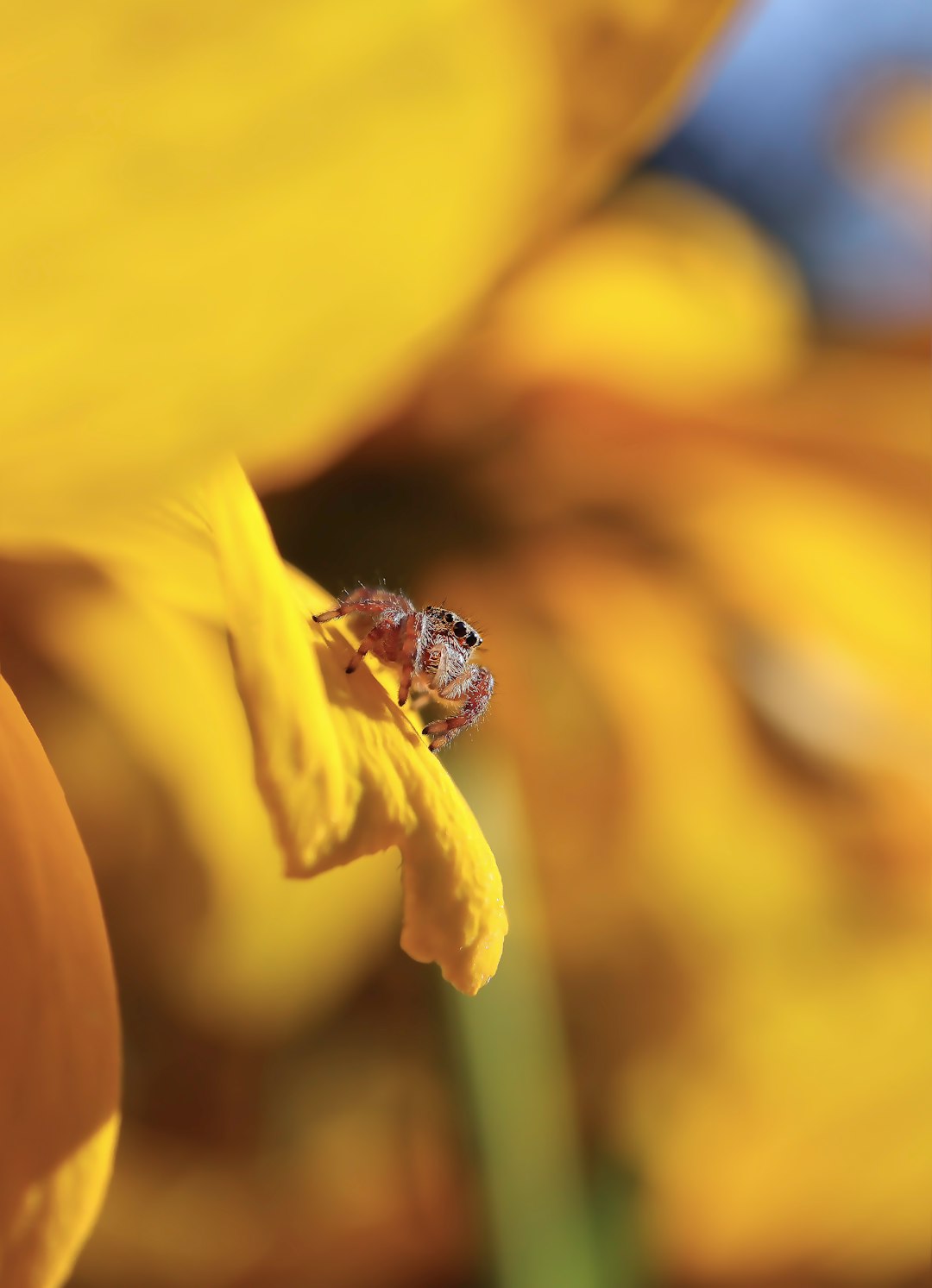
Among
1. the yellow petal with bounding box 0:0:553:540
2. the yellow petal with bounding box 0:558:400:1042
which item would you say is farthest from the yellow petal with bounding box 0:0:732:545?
the yellow petal with bounding box 0:558:400:1042

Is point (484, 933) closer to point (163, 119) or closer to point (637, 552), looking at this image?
point (163, 119)

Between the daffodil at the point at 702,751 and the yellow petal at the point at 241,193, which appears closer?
the yellow petal at the point at 241,193

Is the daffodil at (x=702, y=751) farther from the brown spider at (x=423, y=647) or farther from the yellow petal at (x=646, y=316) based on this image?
the brown spider at (x=423, y=647)

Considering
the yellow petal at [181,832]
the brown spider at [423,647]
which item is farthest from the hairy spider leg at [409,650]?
the yellow petal at [181,832]

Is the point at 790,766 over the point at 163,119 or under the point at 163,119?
over

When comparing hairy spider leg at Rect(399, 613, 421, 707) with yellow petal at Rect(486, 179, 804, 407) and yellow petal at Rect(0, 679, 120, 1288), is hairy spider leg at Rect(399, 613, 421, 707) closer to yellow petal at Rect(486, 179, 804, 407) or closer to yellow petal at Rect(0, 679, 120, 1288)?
yellow petal at Rect(0, 679, 120, 1288)

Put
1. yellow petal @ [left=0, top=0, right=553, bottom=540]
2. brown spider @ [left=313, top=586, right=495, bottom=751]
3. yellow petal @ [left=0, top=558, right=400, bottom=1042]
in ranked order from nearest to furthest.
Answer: yellow petal @ [left=0, top=0, right=553, bottom=540], brown spider @ [left=313, top=586, right=495, bottom=751], yellow petal @ [left=0, top=558, right=400, bottom=1042]

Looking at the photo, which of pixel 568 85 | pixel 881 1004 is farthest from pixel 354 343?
pixel 881 1004

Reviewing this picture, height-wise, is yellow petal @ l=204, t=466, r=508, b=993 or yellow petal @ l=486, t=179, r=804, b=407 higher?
yellow petal @ l=486, t=179, r=804, b=407
